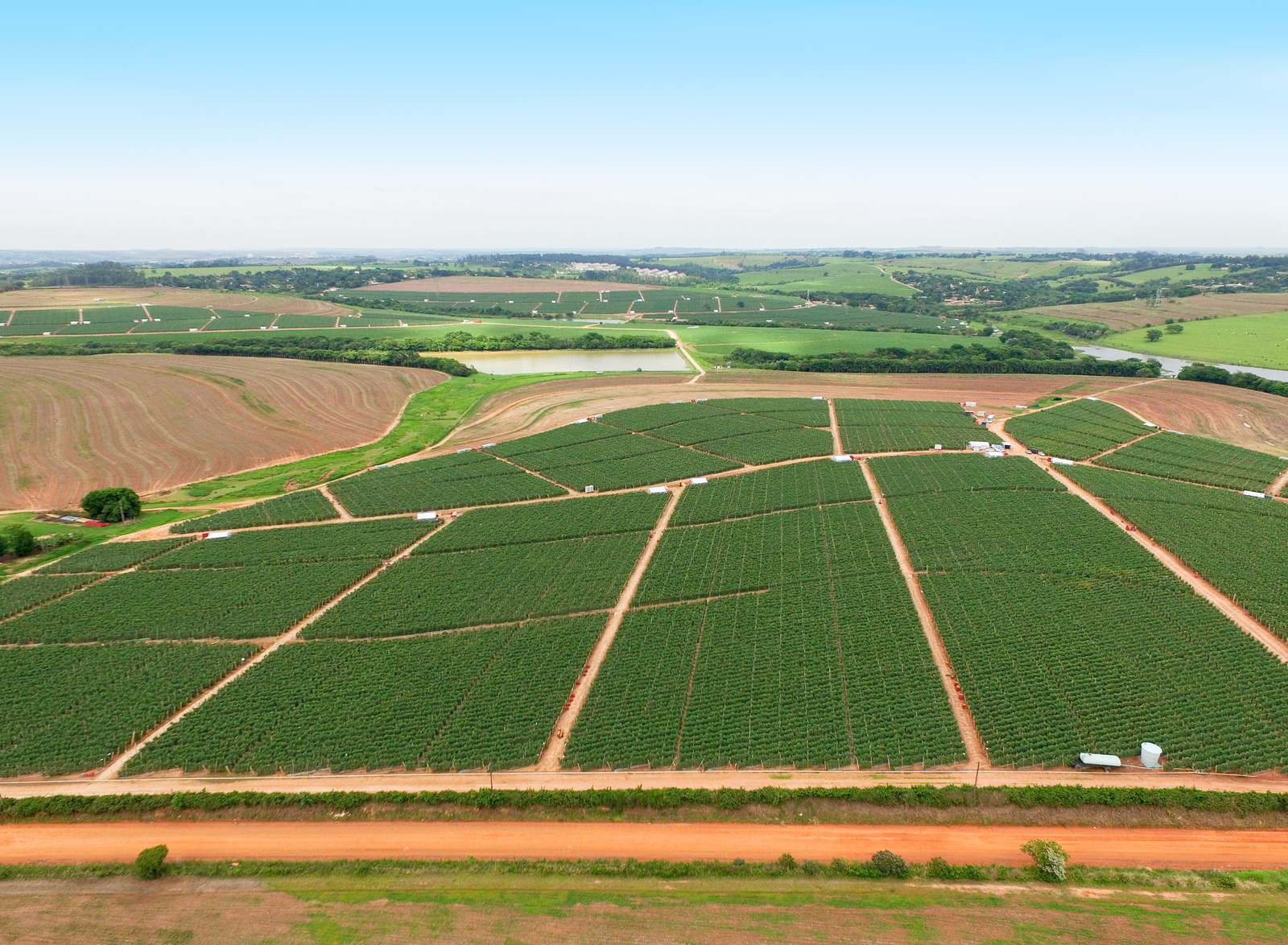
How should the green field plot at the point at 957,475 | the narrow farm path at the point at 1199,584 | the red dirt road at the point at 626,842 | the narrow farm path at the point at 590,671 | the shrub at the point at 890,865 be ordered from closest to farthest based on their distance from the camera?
the shrub at the point at 890,865
the red dirt road at the point at 626,842
the narrow farm path at the point at 590,671
the narrow farm path at the point at 1199,584
the green field plot at the point at 957,475

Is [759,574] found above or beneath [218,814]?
above

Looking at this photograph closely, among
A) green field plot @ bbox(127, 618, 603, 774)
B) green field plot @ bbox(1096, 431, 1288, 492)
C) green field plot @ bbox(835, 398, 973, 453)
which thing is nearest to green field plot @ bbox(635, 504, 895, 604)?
green field plot @ bbox(127, 618, 603, 774)

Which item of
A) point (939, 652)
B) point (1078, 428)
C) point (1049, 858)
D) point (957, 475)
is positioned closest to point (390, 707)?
point (1049, 858)

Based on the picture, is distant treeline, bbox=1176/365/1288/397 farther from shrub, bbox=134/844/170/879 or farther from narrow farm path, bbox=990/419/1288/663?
shrub, bbox=134/844/170/879

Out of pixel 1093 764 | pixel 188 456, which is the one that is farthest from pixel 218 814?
pixel 188 456

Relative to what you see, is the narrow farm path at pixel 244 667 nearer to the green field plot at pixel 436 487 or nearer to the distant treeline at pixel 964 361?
the green field plot at pixel 436 487

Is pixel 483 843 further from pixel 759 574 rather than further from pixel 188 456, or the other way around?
pixel 188 456

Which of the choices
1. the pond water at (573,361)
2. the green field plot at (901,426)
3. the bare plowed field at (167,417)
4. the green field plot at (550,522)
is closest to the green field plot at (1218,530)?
the green field plot at (901,426)
